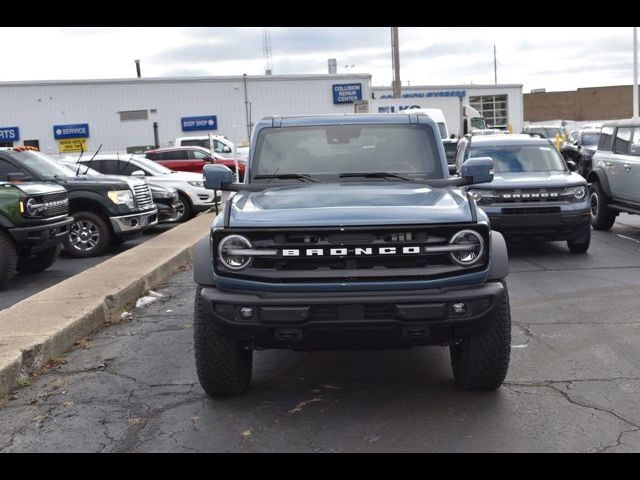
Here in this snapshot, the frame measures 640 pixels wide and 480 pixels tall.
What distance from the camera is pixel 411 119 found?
21.7ft

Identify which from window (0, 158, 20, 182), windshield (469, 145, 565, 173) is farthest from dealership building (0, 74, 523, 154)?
windshield (469, 145, 565, 173)

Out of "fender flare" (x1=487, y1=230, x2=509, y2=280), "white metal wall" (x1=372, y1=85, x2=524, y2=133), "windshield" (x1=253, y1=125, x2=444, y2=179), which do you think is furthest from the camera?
"white metal wall" (x1=372, y1=85, x2=524, y2=133)

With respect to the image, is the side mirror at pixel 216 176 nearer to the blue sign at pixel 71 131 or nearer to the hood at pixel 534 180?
the hood at pixel 534 180

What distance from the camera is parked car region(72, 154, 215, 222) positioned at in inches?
691

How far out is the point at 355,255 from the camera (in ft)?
15.8

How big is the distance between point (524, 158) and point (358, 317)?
8658 millimetres

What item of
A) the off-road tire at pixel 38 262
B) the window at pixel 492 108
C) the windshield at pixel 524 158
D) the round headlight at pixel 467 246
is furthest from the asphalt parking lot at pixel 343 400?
the window at pixel 492 108

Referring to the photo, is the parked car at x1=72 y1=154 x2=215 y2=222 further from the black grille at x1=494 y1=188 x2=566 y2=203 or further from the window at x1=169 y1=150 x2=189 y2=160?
the black grille at x1=494 y1=188 x2=566 y2=203

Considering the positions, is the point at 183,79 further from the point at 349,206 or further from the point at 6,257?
the point at 349,206

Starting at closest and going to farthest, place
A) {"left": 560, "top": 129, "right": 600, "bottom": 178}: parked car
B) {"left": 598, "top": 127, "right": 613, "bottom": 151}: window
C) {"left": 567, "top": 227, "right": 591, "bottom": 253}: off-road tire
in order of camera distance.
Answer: {"left": 567, "top": 227, "right": 591, "bottom": 253}: off-road tire < {"left": 598, "top": 127, "right": 613, "bottom": 151}: window < {"left": 560, "top": 129, "right": 600, "bottom": 178}: parked car
